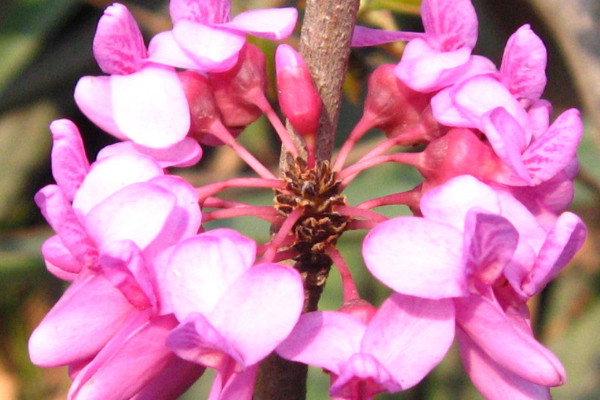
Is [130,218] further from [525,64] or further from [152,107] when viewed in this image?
[525,64]

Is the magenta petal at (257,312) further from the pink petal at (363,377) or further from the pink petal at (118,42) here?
the pink petal at (118,42)

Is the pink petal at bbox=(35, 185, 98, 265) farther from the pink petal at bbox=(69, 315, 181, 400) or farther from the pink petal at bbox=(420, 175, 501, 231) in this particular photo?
the pink petal at bbox=(420, 175, 501, 231)

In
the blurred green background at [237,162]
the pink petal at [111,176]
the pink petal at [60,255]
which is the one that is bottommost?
the blurred green background at [237,162]

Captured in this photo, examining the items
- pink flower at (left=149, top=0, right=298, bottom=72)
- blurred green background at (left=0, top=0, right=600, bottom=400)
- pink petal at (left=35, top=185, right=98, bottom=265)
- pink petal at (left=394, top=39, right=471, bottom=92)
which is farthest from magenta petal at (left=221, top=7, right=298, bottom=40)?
blurred green background at (left=0, top=0, right=600, bottom=400)

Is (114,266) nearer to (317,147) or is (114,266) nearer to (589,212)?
(317,147)

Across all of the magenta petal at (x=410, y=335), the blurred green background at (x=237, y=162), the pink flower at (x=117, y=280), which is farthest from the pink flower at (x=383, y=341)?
the blurred green background at (x=237, y=162)

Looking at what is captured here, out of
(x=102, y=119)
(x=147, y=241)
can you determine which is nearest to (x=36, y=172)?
(x=102, y=119)
